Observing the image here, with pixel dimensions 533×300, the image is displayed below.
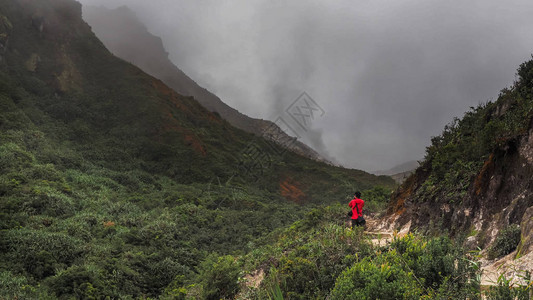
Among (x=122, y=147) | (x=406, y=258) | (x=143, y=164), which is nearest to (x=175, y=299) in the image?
(x=406, y=258)

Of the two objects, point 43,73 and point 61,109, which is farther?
point 43,73

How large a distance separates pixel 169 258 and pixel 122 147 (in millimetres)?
27561

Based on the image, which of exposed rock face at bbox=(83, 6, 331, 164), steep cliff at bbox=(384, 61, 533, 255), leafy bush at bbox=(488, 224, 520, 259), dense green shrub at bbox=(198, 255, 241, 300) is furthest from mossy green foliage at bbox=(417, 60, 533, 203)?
exposed rock face at bbox=(83, 6, 331, 164)

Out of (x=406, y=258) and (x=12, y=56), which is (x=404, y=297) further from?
(x=12, y=56)

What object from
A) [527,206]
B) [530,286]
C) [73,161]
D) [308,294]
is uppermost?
[527,206]

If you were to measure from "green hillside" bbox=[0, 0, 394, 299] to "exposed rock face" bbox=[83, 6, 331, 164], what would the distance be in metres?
27.3

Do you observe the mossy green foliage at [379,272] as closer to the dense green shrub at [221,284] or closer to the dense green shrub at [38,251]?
the dense green shrub at [221,284]

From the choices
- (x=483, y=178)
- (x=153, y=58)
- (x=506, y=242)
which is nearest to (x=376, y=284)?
(x=506, y=242)

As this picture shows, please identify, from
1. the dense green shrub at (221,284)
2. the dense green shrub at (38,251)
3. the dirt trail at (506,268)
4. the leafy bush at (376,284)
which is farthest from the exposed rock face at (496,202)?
the dense green shrub at (38,251)

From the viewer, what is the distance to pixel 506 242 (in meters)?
4.42

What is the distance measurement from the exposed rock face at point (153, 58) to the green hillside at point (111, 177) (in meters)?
27.3

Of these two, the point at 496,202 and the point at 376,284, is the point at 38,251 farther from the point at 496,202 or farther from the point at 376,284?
the point at 496,202

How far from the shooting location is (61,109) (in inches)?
1423

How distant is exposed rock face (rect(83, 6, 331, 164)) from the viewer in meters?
82.6
